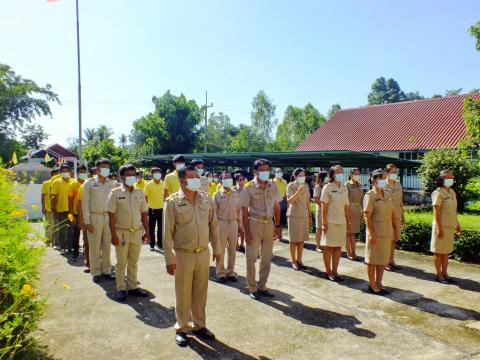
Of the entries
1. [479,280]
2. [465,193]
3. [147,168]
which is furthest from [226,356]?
[147,168]

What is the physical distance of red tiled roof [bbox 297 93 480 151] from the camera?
24.9m

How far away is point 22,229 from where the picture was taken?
12.3 feet

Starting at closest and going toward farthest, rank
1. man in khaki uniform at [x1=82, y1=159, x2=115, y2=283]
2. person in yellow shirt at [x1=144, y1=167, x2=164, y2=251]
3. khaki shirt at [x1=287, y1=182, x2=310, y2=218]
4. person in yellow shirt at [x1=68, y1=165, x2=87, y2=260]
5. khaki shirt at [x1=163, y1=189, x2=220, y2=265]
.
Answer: khaki shirt at [x1=163, y1=189, x2=220, y2=265], man in khaki uniform at [x1=82, y1=159, x2=115, y2=283], khaki shirt at [x1=287, y1=182, x2=310, y2=218], person in yellow shirt at [x1=68, y1=165, x2=87, y2=260], person in yellow shirt at [x1=144, y1=167, x2=164, y2=251]

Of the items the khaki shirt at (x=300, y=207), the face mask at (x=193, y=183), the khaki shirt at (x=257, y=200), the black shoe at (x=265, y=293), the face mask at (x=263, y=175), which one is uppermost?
the face mask at (x=263, y=175)

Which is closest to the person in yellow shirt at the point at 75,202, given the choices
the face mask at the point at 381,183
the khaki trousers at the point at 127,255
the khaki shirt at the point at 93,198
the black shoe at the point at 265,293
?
the khaki shirt at the point at 93,198

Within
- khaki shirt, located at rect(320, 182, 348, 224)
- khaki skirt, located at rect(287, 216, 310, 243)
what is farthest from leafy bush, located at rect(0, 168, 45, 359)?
khaki skirt, located at rect(287, 216, 310, 243)

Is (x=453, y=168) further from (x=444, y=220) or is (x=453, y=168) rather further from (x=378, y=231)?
(x=378, y=231)

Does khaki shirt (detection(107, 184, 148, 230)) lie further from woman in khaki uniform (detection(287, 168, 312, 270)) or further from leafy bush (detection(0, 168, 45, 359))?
woman in khaki uniform (detection(287, 168, 312, 270))

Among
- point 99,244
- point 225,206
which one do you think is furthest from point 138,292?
point 225,206

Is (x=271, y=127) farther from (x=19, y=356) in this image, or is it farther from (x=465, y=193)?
(x=19, y=356)

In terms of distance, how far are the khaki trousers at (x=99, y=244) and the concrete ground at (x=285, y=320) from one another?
0.27 m

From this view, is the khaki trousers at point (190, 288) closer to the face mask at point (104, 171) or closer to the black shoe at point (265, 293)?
the black shoe at point (265, 293)

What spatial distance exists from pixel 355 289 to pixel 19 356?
455cm

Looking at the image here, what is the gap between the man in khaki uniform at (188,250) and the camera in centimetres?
432
